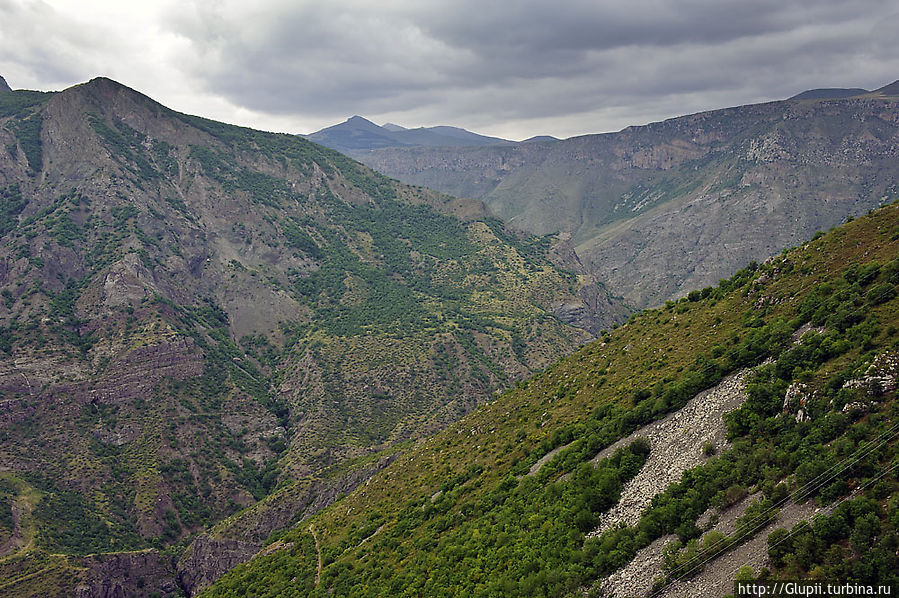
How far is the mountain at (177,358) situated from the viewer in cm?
9600

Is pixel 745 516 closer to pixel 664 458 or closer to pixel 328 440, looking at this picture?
pixel 664 458

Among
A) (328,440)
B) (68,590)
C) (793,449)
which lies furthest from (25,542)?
(793,449)

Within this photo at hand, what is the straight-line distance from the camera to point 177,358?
425ft

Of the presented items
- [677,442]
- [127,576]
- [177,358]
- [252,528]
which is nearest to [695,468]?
[677,442]

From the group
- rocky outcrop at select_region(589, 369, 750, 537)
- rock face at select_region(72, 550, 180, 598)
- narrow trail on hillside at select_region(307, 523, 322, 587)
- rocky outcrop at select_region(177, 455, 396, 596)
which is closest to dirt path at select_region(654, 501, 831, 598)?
rocky outcrop at select_region(589, 369, 750, 537)

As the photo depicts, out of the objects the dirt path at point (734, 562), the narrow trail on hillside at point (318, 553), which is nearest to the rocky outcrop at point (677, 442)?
the dirt path at point (734, 562)

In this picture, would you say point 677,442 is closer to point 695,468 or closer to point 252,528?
point 695,468

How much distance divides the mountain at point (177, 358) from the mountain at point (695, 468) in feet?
148

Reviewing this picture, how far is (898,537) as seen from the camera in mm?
19766

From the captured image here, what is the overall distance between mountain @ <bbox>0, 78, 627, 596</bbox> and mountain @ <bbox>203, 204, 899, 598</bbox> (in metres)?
45.0

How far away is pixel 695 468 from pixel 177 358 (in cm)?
12697

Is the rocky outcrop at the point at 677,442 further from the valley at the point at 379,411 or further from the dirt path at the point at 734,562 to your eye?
the dirt path at the point at 734,562

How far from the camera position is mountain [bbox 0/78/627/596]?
96.0 m

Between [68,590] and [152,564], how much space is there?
562 inches
